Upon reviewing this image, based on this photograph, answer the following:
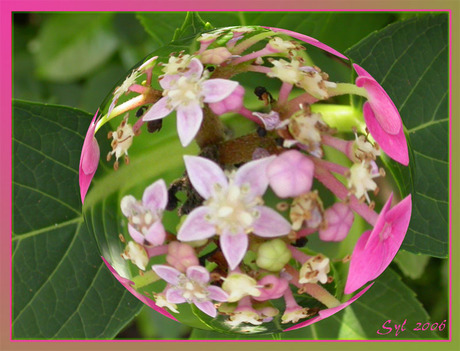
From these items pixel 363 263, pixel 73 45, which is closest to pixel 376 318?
pixel 363 263

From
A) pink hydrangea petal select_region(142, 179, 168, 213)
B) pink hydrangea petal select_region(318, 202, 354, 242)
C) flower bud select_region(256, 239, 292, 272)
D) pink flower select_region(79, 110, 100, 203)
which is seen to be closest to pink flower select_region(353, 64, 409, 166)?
pink hydrangea petal select_region(318, 202, 354, 242)

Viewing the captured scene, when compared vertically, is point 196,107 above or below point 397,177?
above

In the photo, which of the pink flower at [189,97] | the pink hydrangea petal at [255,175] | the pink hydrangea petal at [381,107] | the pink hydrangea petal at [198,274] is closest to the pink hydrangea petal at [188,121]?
the pink flower at [189,97]

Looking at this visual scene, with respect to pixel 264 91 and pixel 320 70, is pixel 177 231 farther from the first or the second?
pixel 320 70

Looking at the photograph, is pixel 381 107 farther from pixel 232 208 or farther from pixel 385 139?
pixel 232 208

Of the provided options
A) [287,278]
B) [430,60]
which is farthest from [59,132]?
[430,60]

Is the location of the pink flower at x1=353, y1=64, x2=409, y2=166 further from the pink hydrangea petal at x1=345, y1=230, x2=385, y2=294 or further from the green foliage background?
the green foliage background

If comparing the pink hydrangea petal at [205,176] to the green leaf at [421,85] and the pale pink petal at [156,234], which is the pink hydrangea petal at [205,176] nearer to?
the pale pink petal at [156,234]

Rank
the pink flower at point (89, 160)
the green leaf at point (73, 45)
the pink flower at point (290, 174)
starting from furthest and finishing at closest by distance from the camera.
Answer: the green leaf at point (73, 45)
the pink flower at point (89, 160)
the pink flower at point (290, 174)

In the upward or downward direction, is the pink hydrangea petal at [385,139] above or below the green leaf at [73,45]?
Answer: below
